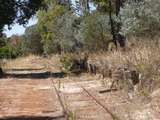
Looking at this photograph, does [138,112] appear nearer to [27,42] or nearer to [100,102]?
[100,102]

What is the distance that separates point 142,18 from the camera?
34.4 m

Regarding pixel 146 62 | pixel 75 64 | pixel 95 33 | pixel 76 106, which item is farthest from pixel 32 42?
pixel 76 106

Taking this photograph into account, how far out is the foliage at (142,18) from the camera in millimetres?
32406

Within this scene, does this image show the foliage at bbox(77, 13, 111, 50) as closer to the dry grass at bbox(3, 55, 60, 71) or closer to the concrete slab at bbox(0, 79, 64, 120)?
the dry grass at bbox(3, 55, 60, 71)

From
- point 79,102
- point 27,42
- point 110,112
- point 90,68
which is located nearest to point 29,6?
point 90,68

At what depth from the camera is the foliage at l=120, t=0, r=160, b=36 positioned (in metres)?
32.4

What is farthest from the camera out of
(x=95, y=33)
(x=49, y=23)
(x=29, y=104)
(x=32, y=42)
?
(x=32, y=42)

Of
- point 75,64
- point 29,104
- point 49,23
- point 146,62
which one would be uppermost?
point 49,23

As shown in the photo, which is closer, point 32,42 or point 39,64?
point 39,64

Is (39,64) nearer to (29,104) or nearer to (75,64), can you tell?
(75,64)

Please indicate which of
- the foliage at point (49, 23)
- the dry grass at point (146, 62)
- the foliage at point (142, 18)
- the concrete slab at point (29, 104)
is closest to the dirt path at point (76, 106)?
the concrete slab at point (29, 104)

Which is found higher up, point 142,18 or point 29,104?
point 142,18

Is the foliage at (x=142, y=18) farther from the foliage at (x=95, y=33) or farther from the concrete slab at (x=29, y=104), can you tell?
the concrete slab at (x=29, y=104)

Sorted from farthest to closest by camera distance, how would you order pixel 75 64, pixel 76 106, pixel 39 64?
pixel 39 64
pixel 75 64
pixel 76 106
